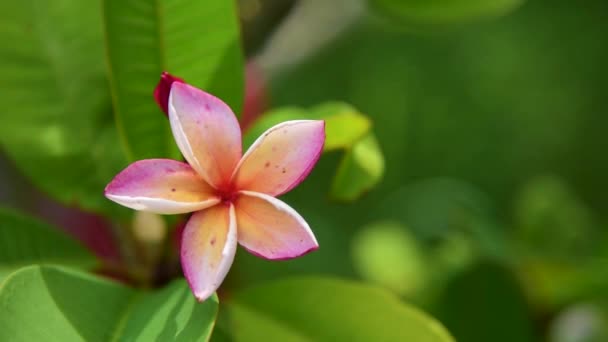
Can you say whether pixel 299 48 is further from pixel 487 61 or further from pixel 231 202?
pixel 487 61

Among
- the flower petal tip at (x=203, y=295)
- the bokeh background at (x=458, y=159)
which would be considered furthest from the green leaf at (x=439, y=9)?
the flower petal tip at (x=203, y=295)

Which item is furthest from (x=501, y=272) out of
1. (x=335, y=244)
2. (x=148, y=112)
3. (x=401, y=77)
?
(x=401, y=77)

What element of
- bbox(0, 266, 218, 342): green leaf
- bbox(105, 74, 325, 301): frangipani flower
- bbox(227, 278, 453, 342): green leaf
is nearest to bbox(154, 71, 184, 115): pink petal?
bbox(105, 74, 325, 301): frangipani flower

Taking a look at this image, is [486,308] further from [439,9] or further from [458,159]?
[458,159]

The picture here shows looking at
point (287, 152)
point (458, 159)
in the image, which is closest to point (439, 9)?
point (287, 152)

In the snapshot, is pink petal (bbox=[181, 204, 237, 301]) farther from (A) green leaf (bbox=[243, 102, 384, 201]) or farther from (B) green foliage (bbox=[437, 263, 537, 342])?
(B) green foliage (bbox=[437, 263, 537, 342])
